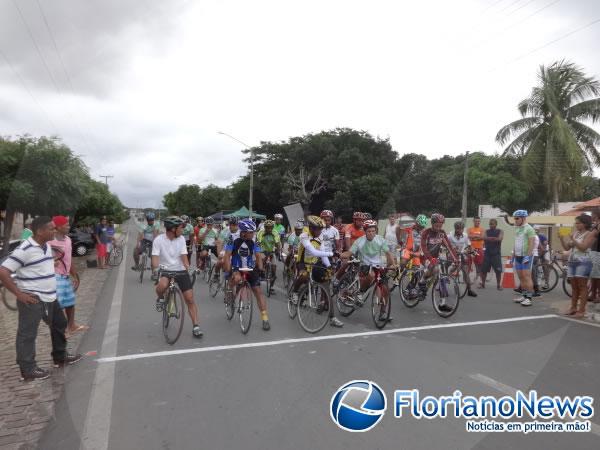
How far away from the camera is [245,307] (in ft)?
22.2

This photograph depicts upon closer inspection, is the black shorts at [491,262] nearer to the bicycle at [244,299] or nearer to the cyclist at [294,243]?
the cyclist at [294,243]

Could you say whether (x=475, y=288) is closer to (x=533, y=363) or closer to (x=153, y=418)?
(x=533, y=363)

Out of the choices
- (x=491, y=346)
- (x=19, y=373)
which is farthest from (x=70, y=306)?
(x=491, y=346)

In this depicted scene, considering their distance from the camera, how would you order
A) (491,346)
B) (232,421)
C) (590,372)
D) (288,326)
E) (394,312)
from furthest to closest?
(394,312) → (288,326) → (491,346) → (590,372) → (232,421)

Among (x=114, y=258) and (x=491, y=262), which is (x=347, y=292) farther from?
(x=114, y=258)

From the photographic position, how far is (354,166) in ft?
129

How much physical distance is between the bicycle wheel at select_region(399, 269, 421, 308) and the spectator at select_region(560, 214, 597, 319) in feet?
8.59

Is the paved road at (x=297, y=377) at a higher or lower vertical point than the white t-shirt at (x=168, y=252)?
lower

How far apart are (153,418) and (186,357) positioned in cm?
170

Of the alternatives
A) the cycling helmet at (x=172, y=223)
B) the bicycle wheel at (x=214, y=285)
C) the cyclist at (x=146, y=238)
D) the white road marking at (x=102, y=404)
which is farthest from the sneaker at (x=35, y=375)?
the cyclist at (x=146, y=238)

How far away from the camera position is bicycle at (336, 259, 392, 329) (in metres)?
6.95

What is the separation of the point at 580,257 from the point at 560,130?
22202mm

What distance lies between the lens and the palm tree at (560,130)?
26625 mm

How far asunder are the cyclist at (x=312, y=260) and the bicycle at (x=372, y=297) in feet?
1.33
